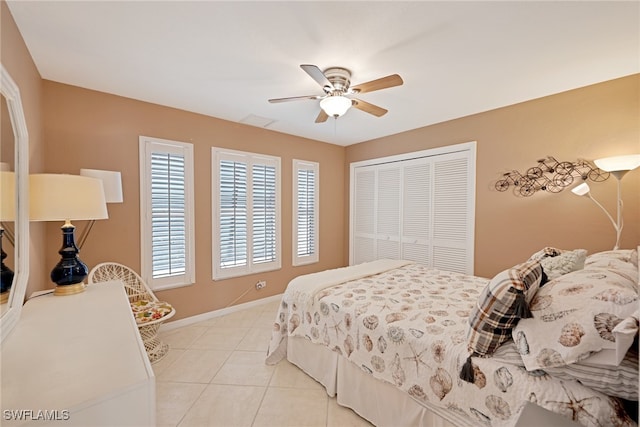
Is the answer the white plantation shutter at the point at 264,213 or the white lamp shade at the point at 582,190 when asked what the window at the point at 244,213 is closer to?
the white plantation shutter at the point at 264,213

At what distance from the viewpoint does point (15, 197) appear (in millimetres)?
1234

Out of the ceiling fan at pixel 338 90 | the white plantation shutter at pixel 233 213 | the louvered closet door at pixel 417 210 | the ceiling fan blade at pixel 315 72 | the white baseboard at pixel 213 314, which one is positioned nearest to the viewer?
the ceiling fan blade at pixel 315 72

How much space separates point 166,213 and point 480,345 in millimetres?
→ 3107

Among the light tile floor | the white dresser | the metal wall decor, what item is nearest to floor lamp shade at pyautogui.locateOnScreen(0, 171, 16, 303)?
the white dresser

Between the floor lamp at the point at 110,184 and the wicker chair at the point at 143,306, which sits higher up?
the floor lamp at the point at 110,184

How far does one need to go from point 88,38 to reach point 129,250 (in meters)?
1.91

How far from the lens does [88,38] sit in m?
1.84

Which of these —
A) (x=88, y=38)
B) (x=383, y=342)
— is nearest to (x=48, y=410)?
(x=383, y=342)

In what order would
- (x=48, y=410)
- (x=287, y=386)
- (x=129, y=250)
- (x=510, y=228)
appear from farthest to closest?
(x=510, y=228)
(x=129, y=250)
(x=287, y=386)
(x=48, y=410)

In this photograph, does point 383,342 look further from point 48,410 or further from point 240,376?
point 48,410

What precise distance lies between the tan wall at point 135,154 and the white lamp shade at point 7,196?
1.59 m

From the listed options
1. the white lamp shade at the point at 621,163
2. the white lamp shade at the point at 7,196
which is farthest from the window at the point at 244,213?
the white lamp shade at the point at 621,163

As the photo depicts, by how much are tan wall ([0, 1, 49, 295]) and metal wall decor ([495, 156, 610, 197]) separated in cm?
401

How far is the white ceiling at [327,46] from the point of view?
1580 millimetres
